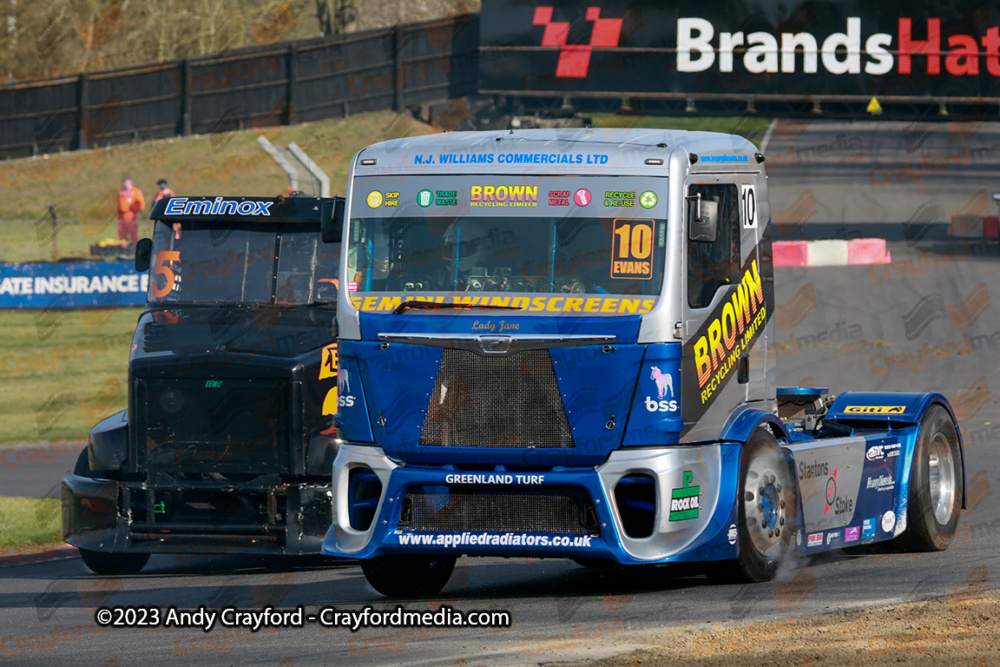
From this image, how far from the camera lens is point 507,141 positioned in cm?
918

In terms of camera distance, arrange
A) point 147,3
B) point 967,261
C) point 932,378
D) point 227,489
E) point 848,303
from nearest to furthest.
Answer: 1. point 227,489
2. point 932,378
3. point 848,303
4. point 967,261
5. point 147,3

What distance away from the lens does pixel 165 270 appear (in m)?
12.2

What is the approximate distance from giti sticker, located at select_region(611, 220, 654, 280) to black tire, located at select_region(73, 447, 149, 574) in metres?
5.01

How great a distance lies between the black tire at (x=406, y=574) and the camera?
31.9 feet

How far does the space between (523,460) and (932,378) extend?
1418 centimetres

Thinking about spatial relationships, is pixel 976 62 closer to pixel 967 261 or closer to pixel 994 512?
pixel 967 261

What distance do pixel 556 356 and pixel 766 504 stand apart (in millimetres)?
1768

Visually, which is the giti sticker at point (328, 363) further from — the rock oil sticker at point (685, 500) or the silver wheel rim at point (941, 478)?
the silver wheel rim at point (941, 478)

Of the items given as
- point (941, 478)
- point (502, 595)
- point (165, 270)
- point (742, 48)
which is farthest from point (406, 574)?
point (742, 48)

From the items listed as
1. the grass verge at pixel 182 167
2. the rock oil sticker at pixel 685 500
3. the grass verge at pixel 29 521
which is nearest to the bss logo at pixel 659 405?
the rock oil sticker at pixel 685 500

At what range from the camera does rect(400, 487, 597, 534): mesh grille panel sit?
28.5ft

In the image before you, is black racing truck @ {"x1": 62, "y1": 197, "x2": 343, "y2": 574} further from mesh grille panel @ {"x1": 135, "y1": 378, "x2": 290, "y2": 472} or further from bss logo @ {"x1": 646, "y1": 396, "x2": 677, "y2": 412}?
bss logo @ {"x1": 646, "y1": 396, "x2": 677, "y2": 412}

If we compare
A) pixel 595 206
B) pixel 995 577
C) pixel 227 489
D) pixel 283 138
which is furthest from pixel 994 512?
pixel 283 138

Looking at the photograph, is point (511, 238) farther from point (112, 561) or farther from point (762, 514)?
point (112, 561)
